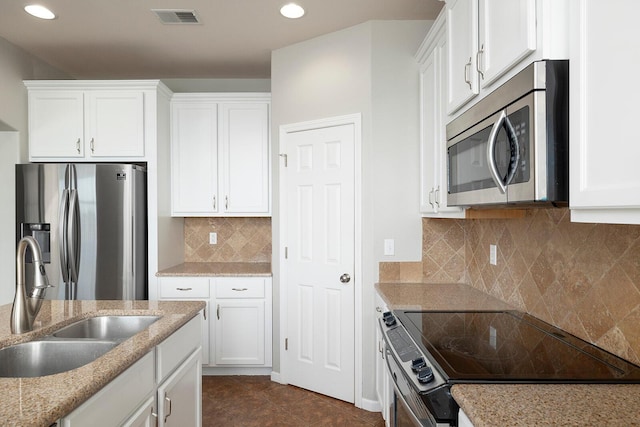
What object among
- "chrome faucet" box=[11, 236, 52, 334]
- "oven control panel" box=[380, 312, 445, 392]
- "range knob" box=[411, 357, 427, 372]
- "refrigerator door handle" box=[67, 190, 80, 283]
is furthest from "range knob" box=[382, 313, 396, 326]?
"refrigerator door handle" box=[67, 190, 80, 283]

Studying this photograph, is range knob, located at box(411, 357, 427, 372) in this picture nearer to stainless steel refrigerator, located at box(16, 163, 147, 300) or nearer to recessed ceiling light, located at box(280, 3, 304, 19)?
recessed ceiling light, located at box(280, 3, 304, 19)

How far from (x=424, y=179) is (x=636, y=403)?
177 centimetres

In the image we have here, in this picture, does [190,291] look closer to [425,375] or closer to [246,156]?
[246,156]

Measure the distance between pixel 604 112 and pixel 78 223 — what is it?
3412 mm

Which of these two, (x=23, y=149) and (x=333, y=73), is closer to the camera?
(x=333, y=73)

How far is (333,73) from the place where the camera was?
10.2 feet

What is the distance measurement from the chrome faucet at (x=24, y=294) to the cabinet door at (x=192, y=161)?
2180mm

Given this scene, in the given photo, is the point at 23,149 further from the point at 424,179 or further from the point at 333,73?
the point at 424,179

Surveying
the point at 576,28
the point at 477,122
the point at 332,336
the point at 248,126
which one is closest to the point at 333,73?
the point at 248,126

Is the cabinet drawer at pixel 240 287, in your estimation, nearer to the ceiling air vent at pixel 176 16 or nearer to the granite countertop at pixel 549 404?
the ceiling air vent at pixel 176 16

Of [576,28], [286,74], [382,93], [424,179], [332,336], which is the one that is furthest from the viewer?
[286,74]

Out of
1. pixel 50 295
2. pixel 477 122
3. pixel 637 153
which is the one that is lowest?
pixel 50 295

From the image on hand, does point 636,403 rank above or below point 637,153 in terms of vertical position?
below

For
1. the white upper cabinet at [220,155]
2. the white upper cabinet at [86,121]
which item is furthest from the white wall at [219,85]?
the white upper cabinet at [86,121]
